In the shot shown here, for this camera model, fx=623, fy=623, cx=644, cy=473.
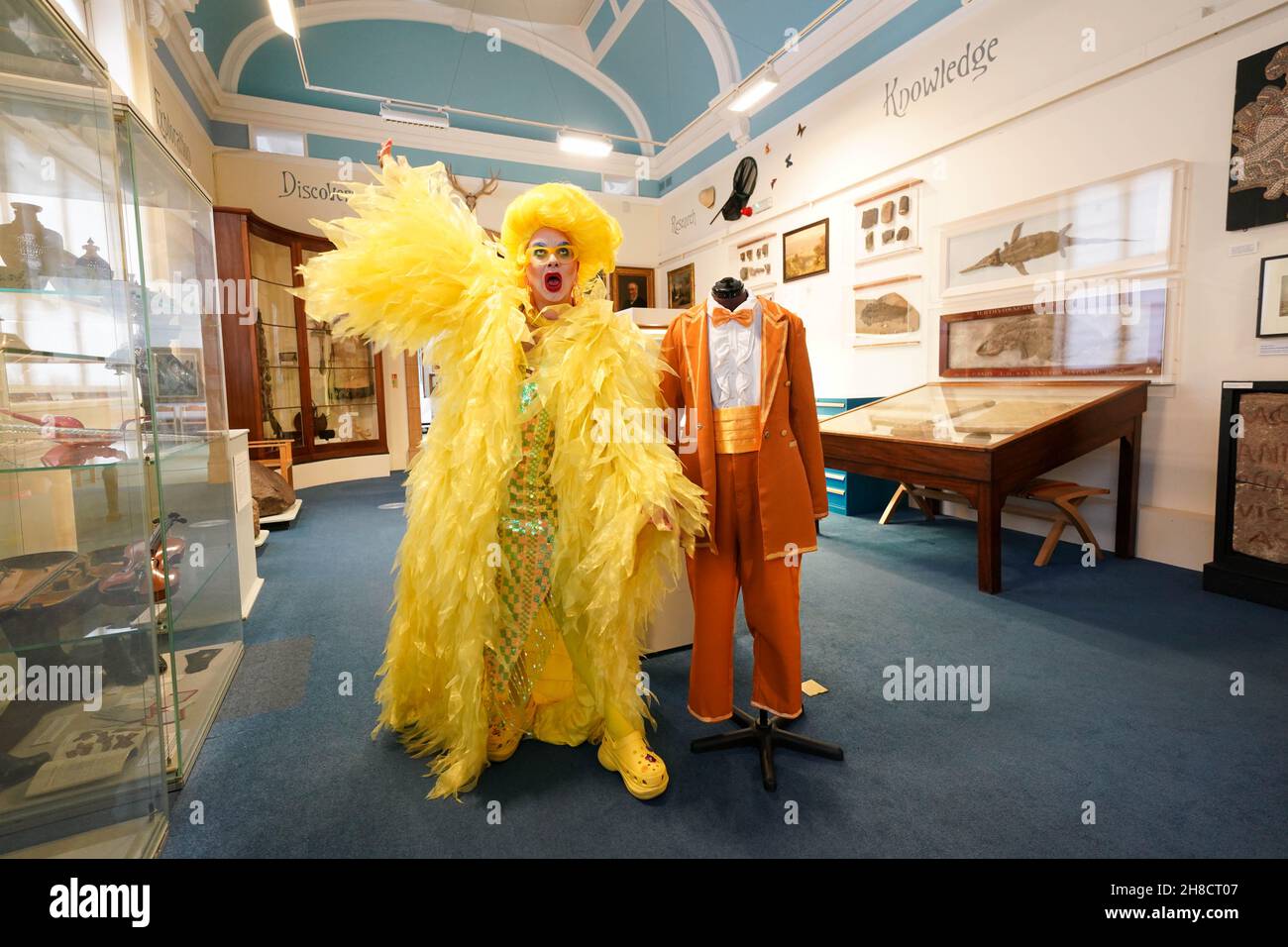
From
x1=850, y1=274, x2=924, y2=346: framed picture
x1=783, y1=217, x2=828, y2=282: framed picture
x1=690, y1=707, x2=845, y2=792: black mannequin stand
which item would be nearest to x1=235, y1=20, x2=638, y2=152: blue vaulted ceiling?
x1=783, y1=217, x2=828, y2=282: framed picture

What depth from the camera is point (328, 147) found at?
808 cm

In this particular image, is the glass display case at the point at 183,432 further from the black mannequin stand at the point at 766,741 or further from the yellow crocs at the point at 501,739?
the black mannequin stand at the point at 766,741

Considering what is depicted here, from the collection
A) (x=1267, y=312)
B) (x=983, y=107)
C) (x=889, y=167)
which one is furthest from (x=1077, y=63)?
(x=1267, y=312)

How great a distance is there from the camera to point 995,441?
141 inches

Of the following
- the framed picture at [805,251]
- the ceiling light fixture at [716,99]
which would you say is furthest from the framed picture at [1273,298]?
the ceiling light fixture at [716,99]

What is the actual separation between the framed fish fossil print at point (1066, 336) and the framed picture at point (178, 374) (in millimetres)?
5276

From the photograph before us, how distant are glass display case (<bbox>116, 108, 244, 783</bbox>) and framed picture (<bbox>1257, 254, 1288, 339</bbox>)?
5.21 metres

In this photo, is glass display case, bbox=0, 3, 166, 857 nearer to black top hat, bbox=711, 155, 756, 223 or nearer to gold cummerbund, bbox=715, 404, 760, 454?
gold cummerbund, bbox=715, 404, 760, 454

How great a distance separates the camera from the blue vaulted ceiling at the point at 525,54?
6852 mm

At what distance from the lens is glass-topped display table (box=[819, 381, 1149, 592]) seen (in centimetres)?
359

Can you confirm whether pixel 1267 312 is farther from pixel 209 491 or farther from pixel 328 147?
pixel 328 147

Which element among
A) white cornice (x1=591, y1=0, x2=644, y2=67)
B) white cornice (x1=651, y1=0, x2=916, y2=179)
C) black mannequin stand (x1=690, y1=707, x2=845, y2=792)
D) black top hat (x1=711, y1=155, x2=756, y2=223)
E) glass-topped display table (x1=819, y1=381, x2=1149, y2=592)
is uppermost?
white cornice (x1=591, y1=0, x2=644, y2=67)
